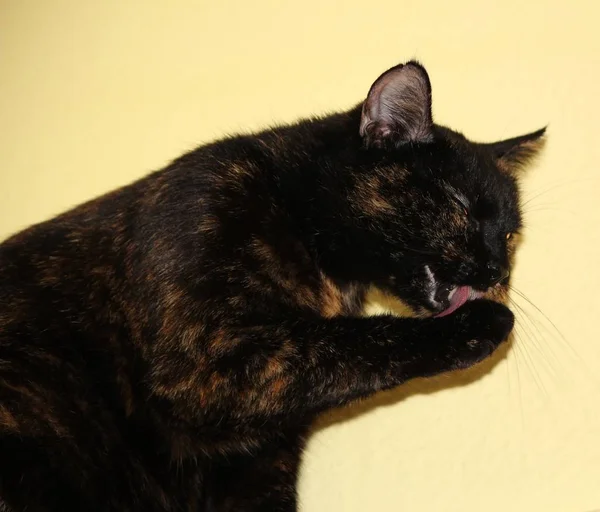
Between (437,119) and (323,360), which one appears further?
(437,119)

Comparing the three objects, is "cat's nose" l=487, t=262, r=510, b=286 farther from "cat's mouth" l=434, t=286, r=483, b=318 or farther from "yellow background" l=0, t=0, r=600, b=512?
"yellow background" l=0, t=0, r=600, b=512

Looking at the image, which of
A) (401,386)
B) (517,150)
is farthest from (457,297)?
(517,150)

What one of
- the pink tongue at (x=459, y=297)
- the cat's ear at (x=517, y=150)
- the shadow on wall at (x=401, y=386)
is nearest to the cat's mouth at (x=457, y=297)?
the pink tongue at (x=459, y=297)

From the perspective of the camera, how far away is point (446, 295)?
1602 mm

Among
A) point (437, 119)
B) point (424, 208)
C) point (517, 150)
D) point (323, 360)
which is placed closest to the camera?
point (323, 360)

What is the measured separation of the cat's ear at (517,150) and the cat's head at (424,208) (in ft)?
0.31

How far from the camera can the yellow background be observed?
5.35ft

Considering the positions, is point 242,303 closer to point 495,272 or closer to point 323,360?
point 323,360

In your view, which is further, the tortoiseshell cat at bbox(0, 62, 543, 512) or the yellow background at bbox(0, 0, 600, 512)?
the yellow background at bbox(0, 0, 600, 512)

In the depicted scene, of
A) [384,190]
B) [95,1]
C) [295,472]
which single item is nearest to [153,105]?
[95,1]

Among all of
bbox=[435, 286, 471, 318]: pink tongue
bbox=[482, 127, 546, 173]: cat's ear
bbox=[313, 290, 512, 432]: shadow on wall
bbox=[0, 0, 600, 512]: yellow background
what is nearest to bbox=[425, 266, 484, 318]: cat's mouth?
bbox=[435, 286, 471, 318]: pink tongue

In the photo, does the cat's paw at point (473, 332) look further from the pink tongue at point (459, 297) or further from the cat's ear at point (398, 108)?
the cat's ear at point (398, 108)

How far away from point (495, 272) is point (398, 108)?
399 millimetres

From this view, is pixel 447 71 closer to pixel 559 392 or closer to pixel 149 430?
pixel 559 392
